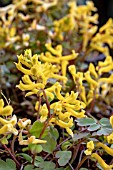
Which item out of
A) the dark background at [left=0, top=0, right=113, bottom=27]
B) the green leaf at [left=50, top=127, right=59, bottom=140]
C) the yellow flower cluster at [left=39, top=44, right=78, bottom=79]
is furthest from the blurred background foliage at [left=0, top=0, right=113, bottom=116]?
the dark background at [left=0, top=0, right=113, bottom=27]

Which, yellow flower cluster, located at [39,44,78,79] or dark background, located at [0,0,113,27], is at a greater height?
yellow flower cluster, located at [39,44,78,79]

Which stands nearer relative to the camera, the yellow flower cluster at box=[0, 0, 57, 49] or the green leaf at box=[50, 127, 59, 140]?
the green leaf at box=[50, 127, 59, 140]

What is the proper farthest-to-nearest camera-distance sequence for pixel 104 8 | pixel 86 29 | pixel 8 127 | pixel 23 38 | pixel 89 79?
pixel 104 8 → pixel 86 29 → pixel 23 38 → pixel 89 79 → pixel 8 127

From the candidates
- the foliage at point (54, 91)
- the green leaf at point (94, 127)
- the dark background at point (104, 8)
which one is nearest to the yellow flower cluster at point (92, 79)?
the foliage at point (54, 91)

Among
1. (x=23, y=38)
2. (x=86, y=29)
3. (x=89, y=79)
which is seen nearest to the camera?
(x=89, y=79)

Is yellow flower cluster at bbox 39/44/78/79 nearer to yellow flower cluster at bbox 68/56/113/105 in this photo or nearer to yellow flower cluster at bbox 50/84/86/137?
yellow flower cluster at bbox 68/56/113/105

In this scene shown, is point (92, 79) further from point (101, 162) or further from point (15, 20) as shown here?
point (15, 20)

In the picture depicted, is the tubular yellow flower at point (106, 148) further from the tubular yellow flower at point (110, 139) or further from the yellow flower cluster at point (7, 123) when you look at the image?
the yellow flower cluster at point (7, 123)

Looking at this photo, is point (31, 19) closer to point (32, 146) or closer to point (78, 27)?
point (78, 27)

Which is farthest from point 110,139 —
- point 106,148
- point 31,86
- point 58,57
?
point 58,57
